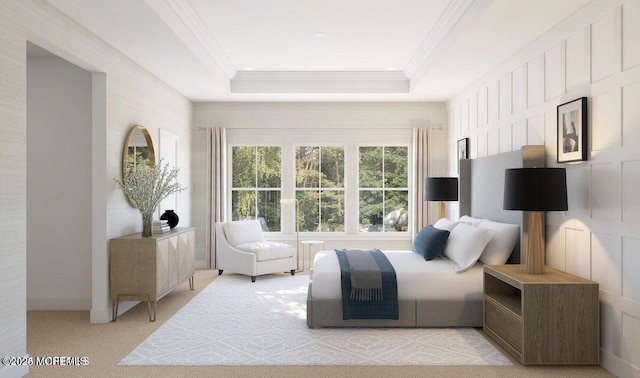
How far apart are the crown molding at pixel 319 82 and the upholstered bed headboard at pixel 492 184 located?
168 centimetres

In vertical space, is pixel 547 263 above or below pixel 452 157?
below

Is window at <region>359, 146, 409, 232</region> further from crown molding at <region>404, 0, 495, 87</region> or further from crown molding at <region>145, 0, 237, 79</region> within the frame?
crown molding at <region>145, 0, 237, 79</region>

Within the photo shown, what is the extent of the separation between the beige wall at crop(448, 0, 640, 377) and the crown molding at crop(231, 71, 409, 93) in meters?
2.66

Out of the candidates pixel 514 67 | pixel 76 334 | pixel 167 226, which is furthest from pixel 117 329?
pixel 514 67

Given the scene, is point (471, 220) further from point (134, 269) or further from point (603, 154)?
point (134, 269)

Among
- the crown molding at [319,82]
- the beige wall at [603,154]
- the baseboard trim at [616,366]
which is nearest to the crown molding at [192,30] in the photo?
the crown molding at [319,82]

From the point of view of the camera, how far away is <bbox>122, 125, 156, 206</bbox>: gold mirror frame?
5066 millimetres

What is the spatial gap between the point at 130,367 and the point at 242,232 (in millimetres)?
3668

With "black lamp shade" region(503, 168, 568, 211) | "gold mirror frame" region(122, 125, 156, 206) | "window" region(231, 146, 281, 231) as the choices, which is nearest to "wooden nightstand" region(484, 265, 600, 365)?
"black lamp shade" region(503, 168, 568, 211)

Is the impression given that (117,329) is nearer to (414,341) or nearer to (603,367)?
(414,341)

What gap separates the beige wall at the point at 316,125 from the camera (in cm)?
782

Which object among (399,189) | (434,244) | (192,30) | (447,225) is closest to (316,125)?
(399,189)

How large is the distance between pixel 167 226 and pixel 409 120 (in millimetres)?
4269

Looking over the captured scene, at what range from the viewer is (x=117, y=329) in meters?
4.45
